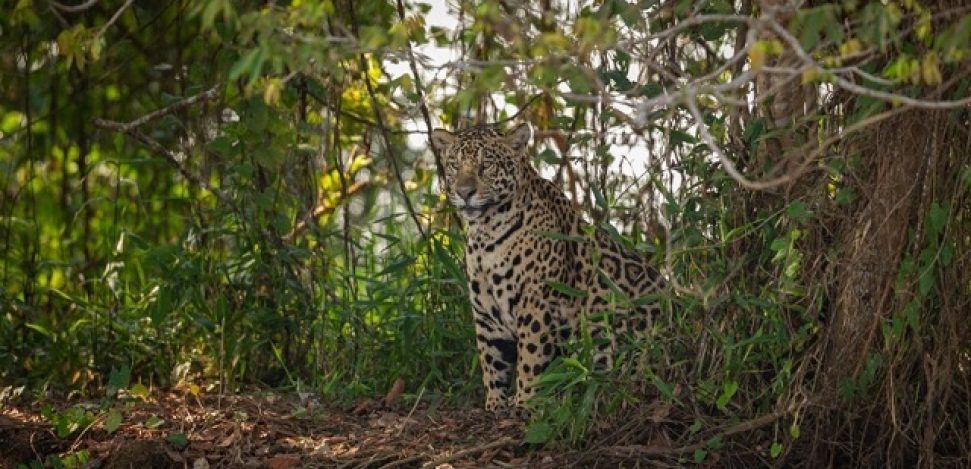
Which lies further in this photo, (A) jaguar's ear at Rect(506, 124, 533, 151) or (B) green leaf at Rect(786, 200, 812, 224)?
(A) jaguar's ear at Rect(506, 124, 533, 151)

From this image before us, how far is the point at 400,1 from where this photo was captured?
26.4 feet

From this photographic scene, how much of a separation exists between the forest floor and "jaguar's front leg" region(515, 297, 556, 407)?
246 mm

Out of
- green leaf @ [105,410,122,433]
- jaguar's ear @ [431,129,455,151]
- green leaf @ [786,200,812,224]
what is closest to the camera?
green leaf @ [786,200,812,224]

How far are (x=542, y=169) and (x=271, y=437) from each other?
2.21 meters

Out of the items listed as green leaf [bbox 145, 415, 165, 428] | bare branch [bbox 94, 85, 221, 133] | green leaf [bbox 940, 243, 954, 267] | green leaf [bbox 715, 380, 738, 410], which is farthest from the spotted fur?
green leaf [bbox 940, 243, 954, 267]

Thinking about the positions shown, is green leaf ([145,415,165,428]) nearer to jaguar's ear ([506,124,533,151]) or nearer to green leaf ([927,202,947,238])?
jaguar's ear ([506,124,533,151])

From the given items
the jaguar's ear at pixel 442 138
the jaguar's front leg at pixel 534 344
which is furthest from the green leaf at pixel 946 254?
the jaguar's ear at pixel 442 138

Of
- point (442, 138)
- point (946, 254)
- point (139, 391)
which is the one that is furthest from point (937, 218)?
point (139, 391)

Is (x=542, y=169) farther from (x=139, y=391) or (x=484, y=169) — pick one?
(x=139, y=391)

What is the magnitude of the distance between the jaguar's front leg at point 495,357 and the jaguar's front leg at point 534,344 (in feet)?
0.25

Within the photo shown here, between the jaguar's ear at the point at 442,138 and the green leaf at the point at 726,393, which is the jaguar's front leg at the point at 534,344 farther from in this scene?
the green leaf at the point at 726,393

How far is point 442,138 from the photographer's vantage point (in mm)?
7609

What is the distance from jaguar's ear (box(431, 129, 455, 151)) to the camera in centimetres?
759

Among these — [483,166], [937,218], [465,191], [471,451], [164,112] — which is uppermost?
[164,112]
